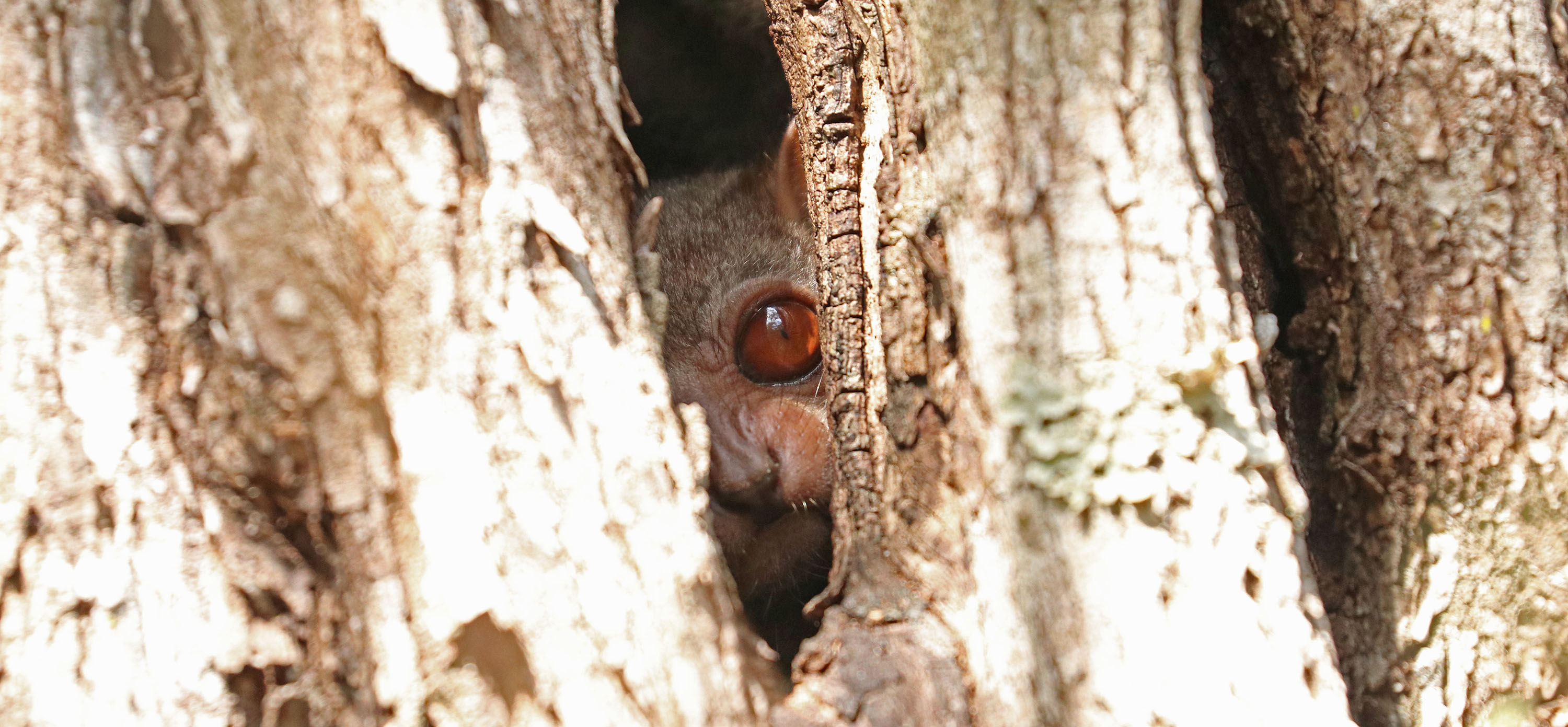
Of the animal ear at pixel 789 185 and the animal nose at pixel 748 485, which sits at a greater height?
the animal ear at pixel 789 185

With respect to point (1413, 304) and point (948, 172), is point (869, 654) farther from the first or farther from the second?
point (1413, 304)

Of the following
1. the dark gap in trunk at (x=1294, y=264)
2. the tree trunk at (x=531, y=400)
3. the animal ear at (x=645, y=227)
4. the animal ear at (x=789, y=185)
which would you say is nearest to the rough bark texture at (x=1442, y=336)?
the dark gap in trunk at (x=1294, y=264)

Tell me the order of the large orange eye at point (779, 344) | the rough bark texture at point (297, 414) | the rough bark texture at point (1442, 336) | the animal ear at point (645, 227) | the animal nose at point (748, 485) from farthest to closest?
1. the large orange eye at point (779, 344)
2. the animal nose at point (748, 485)
3. the rough bark texture at point (1442, 336)
4. the animal ear at point (645, 227)
5. the rough bark texture at point (297, 414)

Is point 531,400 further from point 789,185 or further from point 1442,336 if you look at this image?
point 789,185

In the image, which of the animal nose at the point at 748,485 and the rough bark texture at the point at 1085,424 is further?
the animal nose at the point at 748,485

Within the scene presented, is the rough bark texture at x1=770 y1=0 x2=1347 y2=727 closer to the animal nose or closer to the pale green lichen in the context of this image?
the pale green lichen

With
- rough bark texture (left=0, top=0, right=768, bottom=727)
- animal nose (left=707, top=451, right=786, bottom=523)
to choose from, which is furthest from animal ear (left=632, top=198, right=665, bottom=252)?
animal nose (left=707, top=451, right=786, bottom=523)

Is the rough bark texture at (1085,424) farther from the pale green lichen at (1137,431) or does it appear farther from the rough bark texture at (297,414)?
the rough bark texture at (297,414)
